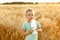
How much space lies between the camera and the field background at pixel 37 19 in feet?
9.95

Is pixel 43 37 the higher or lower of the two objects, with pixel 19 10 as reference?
lower

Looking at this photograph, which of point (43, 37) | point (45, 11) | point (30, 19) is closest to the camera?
point (30, 19)

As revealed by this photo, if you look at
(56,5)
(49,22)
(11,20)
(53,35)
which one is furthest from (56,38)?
(11,20)

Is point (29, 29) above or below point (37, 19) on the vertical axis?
below

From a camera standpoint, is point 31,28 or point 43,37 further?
point 43,37

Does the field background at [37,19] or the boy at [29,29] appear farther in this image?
the field background at [37,19]

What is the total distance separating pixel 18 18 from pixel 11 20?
0.11 m

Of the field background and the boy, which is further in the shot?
the field background

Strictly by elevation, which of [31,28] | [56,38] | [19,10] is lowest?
[56,38]

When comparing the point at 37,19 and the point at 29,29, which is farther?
the point at 37,19

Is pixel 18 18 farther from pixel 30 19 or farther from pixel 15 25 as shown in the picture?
pixel 30 19

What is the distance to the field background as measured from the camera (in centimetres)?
303

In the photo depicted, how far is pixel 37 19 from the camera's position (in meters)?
3.10

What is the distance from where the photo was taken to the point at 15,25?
3092mm
